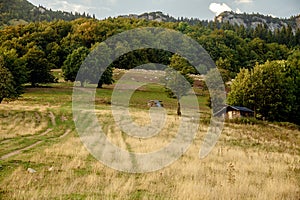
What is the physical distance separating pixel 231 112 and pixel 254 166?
1619 inches

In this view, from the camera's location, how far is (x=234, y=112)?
55.3 meters

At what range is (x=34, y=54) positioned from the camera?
76750 mm

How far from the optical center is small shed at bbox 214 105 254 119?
54.2 m

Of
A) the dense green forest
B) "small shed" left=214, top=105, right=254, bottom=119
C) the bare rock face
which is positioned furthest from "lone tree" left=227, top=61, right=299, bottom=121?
the bare rock face

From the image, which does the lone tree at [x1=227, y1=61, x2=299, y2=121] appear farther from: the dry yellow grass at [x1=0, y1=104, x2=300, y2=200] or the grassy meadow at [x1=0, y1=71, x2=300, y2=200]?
the dry yellow grass at [x1=0, y1=104, x2=300, y2=200]

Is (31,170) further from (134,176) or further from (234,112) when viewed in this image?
Answer: (234,112)

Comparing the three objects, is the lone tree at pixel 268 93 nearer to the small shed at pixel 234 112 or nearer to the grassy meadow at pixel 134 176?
the small shed at pixel 234 112

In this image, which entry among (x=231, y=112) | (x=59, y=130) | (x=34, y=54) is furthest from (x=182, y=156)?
(x=34, y=54)

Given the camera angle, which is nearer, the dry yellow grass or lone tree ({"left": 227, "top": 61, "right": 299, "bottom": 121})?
the dry yellow grass

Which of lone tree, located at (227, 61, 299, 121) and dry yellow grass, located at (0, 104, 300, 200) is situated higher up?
lone tree, located at (227, 61, 299, 121)

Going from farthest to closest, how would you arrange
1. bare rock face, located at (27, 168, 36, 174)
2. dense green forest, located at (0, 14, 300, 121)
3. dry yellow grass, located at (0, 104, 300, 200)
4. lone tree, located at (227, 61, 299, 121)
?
dense green forest, located at (0, 14, 300, 121), lone tree, located at (227, 61, 299, 121), bare rock face, located at (27, 168, 36, 174), dry yellow grass, located at (0, 104, 300, 200)

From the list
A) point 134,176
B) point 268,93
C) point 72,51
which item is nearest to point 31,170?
point 134,176

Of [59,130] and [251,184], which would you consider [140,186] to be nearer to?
[251,184]

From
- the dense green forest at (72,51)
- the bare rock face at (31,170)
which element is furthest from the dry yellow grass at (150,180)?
the dense green forest at (72,51)
